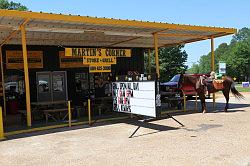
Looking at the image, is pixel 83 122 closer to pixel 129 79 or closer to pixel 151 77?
pixel 129 79

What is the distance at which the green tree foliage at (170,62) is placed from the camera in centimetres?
4750

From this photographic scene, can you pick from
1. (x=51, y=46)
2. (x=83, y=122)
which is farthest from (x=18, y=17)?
(x=51, y=46)

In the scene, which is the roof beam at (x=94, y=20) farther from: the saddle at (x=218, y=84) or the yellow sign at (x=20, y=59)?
the yellow sign at (x=20, y=59)

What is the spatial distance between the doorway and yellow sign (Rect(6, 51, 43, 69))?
0.64m

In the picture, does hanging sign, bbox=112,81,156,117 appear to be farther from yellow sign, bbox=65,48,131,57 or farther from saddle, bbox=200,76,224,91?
saddle, bbox=200,76,224,91

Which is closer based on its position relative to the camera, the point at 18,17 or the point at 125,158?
the point at 125,158

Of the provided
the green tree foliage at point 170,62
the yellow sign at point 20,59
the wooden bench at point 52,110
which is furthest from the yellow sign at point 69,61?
the green tree foliage at point 170,62

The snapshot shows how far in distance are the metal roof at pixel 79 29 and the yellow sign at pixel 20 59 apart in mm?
924

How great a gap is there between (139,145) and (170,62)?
131ft

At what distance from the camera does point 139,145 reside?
906cm

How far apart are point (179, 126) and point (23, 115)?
6.44 meters

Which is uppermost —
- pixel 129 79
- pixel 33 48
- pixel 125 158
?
pixel 33 48

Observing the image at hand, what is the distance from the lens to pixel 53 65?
2009cm

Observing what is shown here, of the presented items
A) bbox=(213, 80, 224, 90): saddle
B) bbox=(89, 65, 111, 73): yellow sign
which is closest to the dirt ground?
bbox=(89, 65, 111, 73): yellow sign
